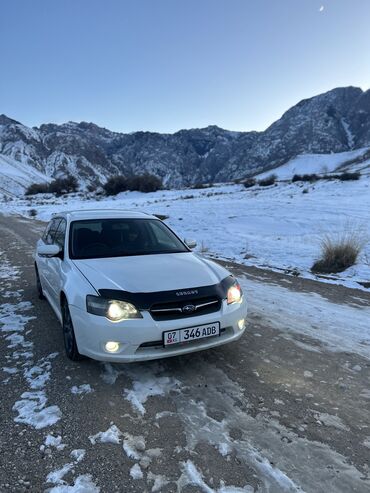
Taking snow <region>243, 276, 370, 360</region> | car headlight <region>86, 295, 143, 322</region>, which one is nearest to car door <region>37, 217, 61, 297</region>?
car headlight <region>86, 295, 143, 322</region>

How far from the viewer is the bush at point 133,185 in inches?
1864

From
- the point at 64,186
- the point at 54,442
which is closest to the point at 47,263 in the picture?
the point at 54,442

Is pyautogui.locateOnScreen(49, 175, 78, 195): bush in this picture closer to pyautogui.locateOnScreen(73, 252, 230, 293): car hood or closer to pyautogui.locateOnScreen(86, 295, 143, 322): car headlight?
pyautogui.locateOnScreen(73, 252, 230, 293): car hood

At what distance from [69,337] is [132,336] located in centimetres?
99

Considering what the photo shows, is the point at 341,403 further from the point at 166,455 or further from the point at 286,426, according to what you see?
the point at 166,455

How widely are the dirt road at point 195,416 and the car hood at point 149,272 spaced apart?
90 centimetres

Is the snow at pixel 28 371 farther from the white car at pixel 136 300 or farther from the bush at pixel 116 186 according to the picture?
the bush at pixel 116 186

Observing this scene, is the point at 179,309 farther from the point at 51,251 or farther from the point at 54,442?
the point at 51,251

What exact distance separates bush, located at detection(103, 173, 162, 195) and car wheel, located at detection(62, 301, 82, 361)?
42539 mm

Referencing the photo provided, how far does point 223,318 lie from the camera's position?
3902 millimetres

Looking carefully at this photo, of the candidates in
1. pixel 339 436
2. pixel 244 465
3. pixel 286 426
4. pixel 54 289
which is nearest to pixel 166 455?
pixel 244 465

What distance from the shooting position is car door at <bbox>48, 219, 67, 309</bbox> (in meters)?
4.74

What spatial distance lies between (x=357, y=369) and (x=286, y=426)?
1405mm

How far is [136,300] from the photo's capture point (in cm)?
362
